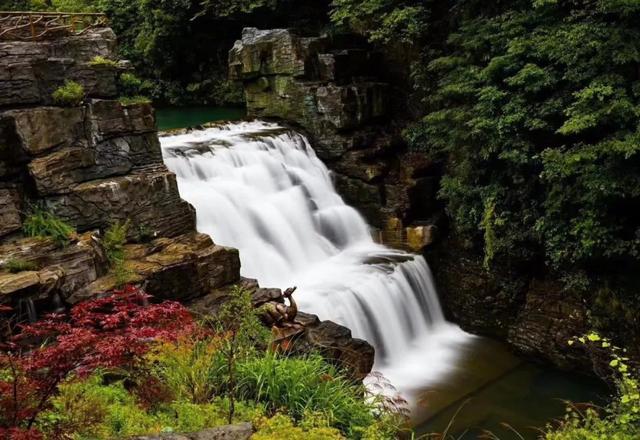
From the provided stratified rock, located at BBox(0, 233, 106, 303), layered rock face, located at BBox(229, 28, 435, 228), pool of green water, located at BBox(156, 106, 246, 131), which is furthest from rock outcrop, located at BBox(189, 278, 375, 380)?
pool of green water, located at BBox(156, 106, 246, 131)

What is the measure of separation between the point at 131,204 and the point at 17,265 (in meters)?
2.60

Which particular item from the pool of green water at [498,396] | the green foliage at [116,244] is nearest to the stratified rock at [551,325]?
the pool of green water at [498,396]

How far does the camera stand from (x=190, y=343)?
6691 mm

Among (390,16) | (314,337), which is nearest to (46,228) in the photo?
(314,337)

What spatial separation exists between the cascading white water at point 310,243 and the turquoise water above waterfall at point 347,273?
0.03m

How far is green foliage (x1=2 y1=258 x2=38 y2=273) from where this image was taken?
8344 millimetres

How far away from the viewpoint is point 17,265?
8.37 m

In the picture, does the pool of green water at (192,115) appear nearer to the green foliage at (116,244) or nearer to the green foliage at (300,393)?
the green foliage at (116,244)

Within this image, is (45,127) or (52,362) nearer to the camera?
(52,362)

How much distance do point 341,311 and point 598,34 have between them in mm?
7057

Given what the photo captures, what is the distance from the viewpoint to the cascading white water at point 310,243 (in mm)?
11672

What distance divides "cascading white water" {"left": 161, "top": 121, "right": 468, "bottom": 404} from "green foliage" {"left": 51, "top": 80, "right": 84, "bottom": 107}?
134 inches

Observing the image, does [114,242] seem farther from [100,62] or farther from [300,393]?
[300,393]

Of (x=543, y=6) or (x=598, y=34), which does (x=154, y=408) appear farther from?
(x=543, y=6)
